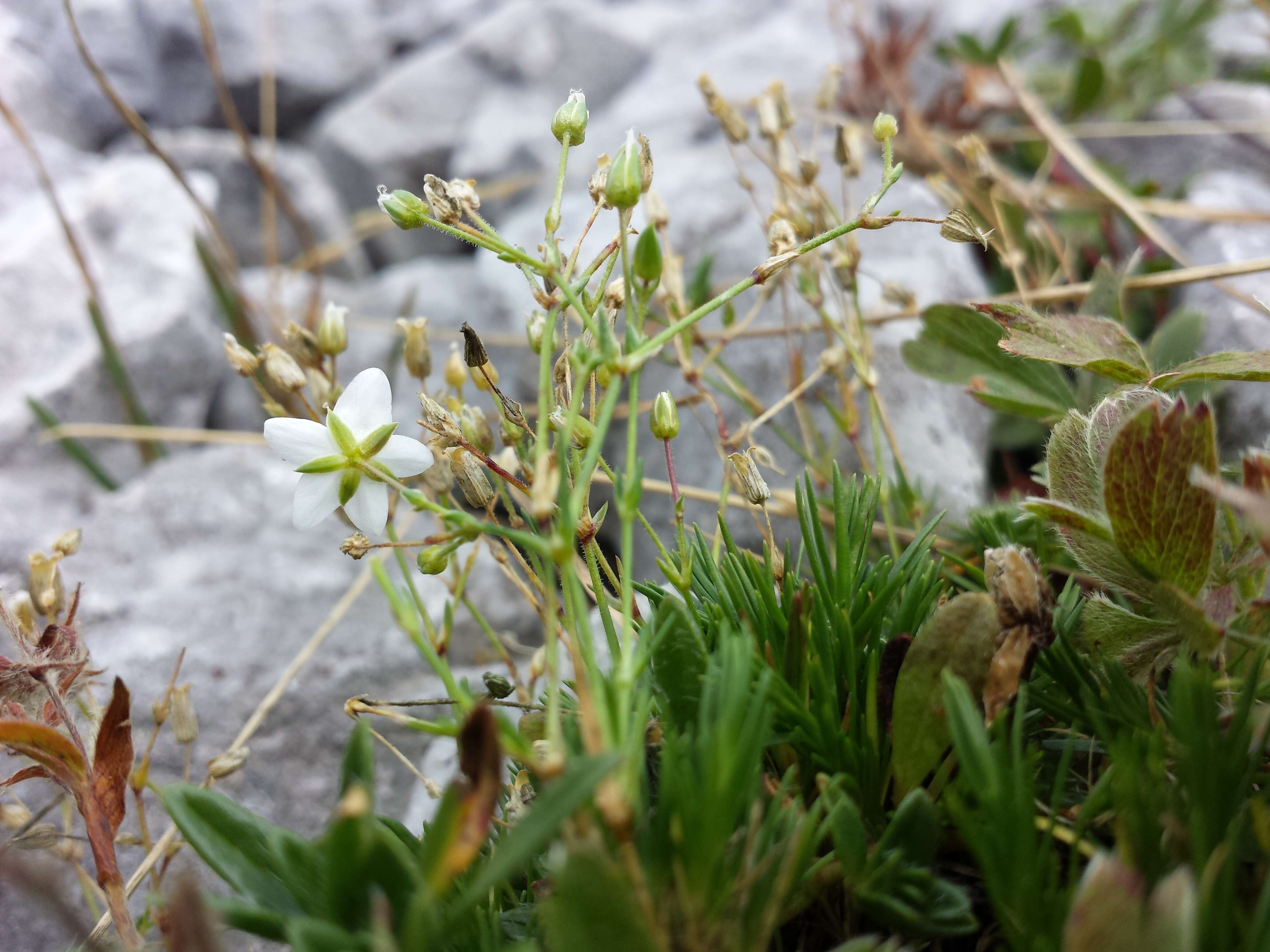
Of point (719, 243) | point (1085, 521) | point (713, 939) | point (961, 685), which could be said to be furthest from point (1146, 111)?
point (713, 939)

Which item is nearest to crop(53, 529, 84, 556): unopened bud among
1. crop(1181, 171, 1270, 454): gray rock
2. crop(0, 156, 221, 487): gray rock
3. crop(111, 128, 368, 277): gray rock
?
crop(0, 156, 221, 487): gray rock

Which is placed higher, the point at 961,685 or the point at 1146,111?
the point at 1146,111

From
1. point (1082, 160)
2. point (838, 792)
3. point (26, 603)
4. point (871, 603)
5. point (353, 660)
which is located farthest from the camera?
point (1082, 160)

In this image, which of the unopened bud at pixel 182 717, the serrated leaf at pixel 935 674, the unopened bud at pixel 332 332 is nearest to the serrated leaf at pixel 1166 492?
the serrated leaf at pixel 935 674

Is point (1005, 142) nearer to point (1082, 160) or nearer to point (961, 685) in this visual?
point (1082, 160)

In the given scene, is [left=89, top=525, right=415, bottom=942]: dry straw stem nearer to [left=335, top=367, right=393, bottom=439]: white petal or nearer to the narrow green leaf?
[left=335, top=367, right=393, bottom=439]: white petal

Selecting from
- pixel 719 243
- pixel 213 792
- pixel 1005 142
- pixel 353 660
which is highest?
pixel 1005 142

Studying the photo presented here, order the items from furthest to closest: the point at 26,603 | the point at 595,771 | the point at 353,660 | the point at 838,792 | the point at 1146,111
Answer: the point at 1146,111 < the point at 353,660 < the point at 26,603 < the point at 838,792 < the point at 595,771

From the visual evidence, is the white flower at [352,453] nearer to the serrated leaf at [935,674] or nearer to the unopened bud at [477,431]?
the unopened bud at [477,431]
